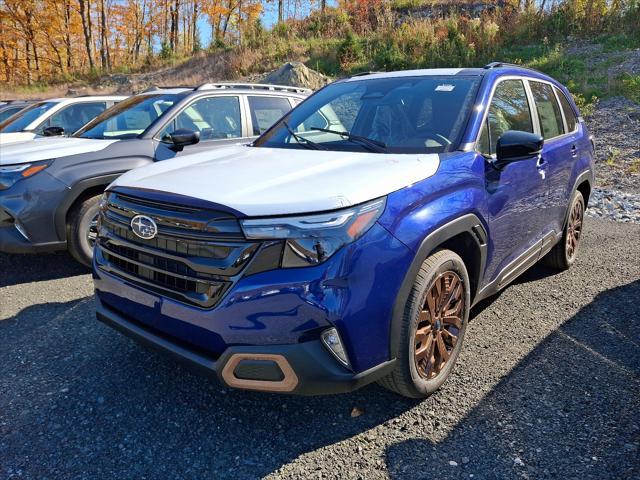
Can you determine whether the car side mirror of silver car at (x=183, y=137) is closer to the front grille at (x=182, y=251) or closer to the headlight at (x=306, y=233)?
the front grille at (x=182, y=251)

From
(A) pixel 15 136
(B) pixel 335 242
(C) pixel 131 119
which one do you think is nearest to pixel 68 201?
(C) pixel 131 119

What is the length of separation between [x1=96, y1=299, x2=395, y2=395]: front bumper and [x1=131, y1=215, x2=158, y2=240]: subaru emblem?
60 cm

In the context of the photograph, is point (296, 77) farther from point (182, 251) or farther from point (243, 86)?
point (182, 251)

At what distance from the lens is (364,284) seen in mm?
2066

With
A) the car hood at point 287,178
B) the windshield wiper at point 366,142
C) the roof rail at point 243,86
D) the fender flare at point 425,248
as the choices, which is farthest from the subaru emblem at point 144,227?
the roof rail at point 243,86

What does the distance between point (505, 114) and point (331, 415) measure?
2299 millimetres

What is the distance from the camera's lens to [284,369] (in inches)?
80.7

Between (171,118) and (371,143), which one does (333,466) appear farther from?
(171,118)

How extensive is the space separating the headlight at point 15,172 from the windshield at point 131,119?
3.35 ft

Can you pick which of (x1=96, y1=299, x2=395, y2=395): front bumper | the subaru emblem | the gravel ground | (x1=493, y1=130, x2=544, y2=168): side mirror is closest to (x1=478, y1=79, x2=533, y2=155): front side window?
(x1=493, y1=130, x2=544, y2=168): side mirror

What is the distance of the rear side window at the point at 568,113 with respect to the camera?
4.40 metres

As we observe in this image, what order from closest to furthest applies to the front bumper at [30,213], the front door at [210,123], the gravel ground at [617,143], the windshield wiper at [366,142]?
the windshield wiper at [366,142]
the front bumper at [30,213]
the front door at [210,123]
the gravel ground at [617,143]

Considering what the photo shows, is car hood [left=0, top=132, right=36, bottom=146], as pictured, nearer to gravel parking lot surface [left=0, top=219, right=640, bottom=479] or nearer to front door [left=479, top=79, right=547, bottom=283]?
gravel parking lot surface [left=0, top=219, right=640, bottom=479]

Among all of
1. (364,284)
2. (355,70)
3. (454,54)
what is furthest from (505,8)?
(364,284)
